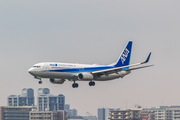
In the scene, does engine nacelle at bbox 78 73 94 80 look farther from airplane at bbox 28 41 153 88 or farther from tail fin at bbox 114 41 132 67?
tail fin at bbox 114 41 132 67

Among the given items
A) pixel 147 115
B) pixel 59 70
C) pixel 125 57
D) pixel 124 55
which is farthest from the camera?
pixel 147 115

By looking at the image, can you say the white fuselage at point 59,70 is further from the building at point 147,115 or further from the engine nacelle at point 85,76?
the building at point 147,115

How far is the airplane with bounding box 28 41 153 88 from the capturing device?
102 meters

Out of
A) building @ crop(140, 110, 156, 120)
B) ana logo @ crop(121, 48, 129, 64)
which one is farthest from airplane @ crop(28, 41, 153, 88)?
building @ crop(140, 110, 156, 120)

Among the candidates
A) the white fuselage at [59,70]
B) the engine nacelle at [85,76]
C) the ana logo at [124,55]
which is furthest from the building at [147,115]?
the white fuselage at [59,70]

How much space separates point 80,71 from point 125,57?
18.7m

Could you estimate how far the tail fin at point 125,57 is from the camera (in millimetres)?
119375

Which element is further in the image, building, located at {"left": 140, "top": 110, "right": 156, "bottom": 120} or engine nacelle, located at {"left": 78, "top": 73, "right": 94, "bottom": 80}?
building, located at {"left": 140, "top": 110, "right": 156, "bottom": 120}

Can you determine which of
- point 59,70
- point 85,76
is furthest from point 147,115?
point 59,70

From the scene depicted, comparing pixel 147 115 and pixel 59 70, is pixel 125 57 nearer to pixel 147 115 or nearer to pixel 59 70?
pixel 59 70

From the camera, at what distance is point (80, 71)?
354ft

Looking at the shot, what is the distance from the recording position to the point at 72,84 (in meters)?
114

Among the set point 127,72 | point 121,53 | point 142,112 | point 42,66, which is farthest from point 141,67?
point 142,112

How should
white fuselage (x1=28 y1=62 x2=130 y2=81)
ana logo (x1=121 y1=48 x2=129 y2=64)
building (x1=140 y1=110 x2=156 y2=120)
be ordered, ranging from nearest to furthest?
white fuselage (x1=28 y1=62 x2=130 y2=81), ana logo (x1=121 y1=48 x2=129 y2=64), building (x1=140 y1=110 x2=156 y2=120)
